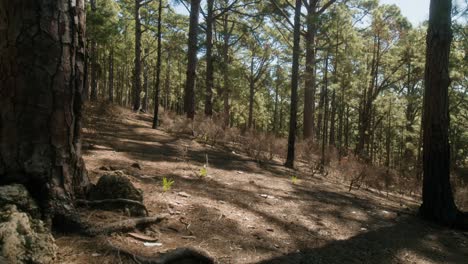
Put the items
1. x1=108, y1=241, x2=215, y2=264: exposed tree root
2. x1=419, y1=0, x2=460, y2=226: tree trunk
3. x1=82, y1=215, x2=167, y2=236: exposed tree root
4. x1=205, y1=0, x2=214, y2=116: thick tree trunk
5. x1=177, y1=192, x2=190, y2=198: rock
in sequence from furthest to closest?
x1=205, y1=0, x2=214, y2=116: thick tree trunk → x1=419, y1=0, x2=460, y2=226: tree trunk → x1=177, y1=192, x2=190, y2=198: rock → x1=82, y1=215, x2=167, y2=236: exposed tree root → x1=108, y1=241, x2=215, y2=264: exposed tree root

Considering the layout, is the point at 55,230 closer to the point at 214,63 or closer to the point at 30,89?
the point at 30,89

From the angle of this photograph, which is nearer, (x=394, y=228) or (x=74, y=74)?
(x=74, y=74)

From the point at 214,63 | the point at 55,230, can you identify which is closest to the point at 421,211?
the point at 55,230

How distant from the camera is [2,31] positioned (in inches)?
86.7

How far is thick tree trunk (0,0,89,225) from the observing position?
2.16 meters

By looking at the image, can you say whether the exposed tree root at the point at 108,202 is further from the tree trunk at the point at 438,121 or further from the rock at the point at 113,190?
the tree trunk at the point at 438,121

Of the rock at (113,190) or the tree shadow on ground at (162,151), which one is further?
the tree shadow on ground at (162,151)

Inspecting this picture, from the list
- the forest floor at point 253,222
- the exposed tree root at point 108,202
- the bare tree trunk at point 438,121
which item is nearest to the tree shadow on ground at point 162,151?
the forest floor at point 253,222

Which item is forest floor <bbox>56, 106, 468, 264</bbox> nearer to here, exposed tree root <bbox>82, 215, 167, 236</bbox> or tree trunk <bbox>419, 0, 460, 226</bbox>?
exposed tree root <bbox>82, 215, 167, 236</bbox>

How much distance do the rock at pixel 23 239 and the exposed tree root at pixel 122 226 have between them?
34 cm

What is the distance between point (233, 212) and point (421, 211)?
339cm

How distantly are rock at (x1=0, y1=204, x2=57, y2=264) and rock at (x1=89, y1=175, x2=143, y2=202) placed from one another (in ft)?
2.54

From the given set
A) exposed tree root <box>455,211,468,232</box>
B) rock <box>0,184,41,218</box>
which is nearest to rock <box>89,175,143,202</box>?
rock <box>0,184,41,218</box>

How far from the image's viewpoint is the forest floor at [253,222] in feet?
8.54
